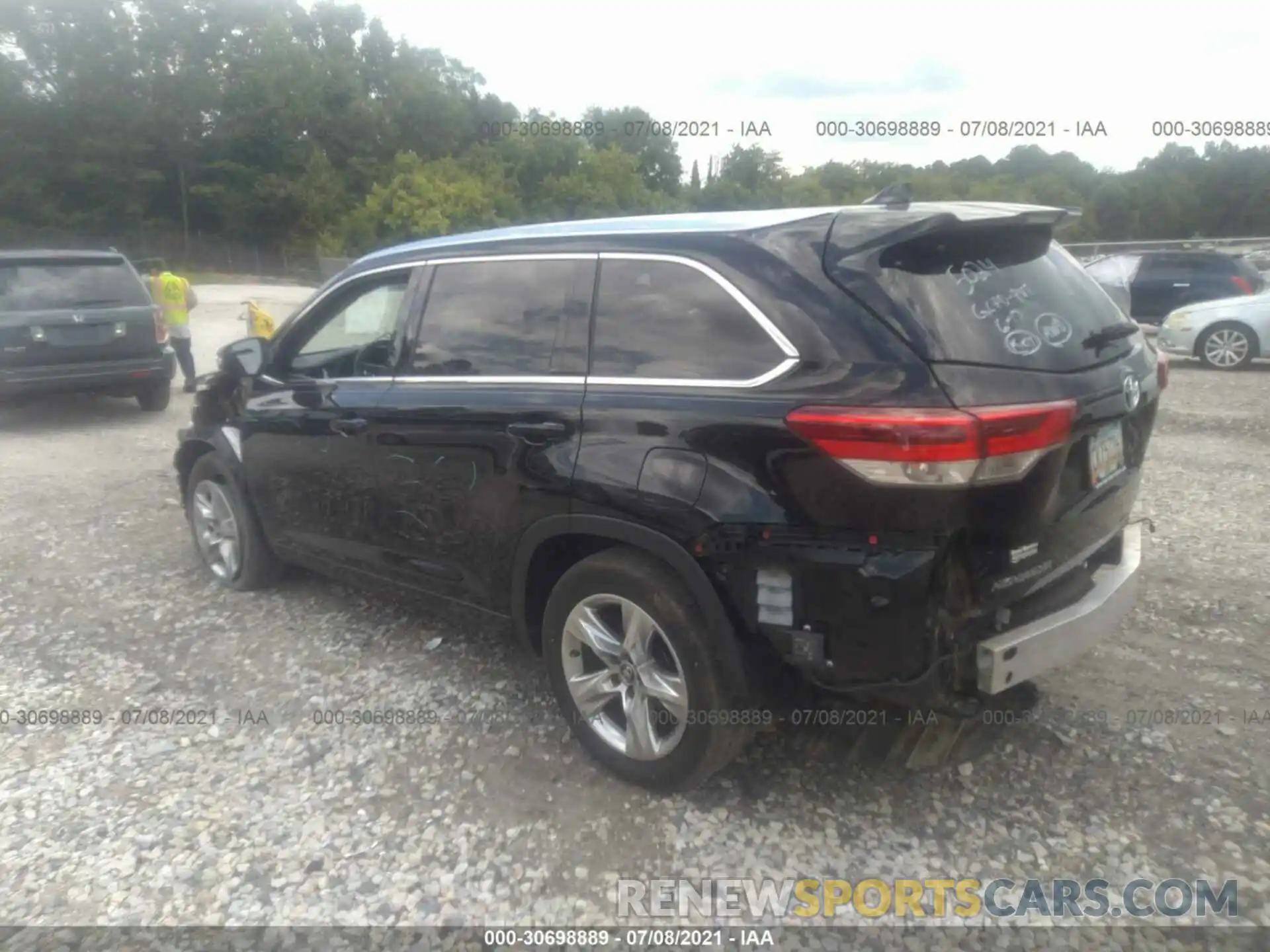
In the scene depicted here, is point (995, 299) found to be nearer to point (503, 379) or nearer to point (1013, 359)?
point (1013, 359)

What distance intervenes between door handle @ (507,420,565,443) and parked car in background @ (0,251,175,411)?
7758mm

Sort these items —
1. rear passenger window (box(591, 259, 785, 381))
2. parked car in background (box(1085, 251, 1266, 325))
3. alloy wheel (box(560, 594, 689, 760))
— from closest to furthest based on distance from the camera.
Answer: rear passenger window (box(591, 259, 785, 381)), alloy wheel (box(560, 594, 689, 760)), parked car in background (box(1085, 251, 1266, 325))

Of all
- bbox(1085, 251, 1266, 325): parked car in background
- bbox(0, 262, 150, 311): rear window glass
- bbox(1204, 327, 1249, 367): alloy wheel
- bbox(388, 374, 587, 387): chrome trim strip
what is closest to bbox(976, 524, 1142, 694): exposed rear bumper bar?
bbox(388, 374, 587, 387): chrome trim strip

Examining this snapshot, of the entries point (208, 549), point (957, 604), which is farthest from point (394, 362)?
point (957, 604)

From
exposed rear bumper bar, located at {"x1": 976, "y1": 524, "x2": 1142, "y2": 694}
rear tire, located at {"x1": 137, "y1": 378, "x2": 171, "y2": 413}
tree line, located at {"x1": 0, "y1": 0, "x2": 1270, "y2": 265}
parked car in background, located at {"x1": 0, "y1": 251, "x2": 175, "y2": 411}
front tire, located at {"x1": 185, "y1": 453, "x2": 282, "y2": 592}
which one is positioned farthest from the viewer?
tree line, located at {"x1": 0, "y1": 0, "x2": 1270, "y2": 265}

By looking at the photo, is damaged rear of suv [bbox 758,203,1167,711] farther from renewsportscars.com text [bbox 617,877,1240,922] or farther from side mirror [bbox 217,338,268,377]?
side mirror [bbox 217,338,268,377]

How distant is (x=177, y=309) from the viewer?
1154 centimetres

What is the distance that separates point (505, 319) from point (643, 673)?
1.37 metres

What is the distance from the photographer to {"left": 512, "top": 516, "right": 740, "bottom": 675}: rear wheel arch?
2.89 metres

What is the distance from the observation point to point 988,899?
276 cm

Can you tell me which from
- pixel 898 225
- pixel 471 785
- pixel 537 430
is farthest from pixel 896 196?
pixel 471 785

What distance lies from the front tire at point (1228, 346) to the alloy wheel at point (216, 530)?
12.3m

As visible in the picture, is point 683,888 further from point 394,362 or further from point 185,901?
point 394,362

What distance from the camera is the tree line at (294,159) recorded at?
3928 cm
